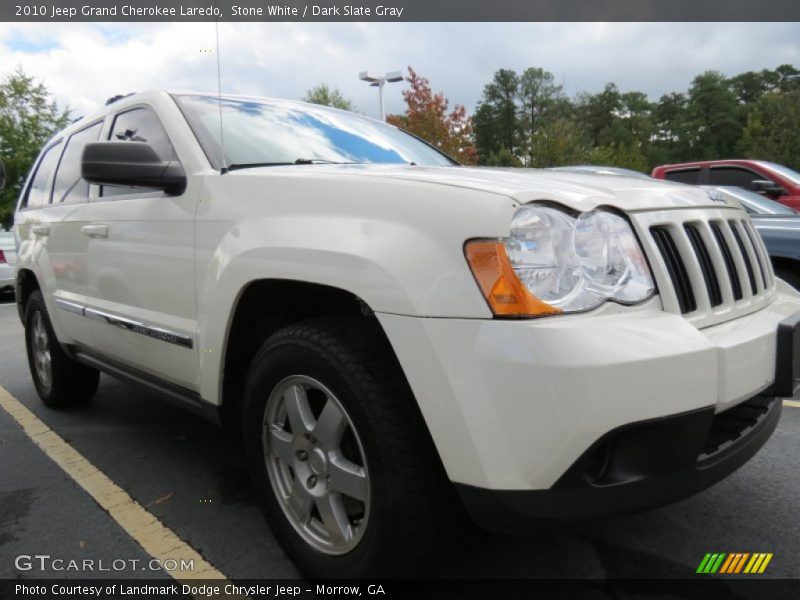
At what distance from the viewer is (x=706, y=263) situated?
1874 millimetres

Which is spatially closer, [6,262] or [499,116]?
[6,262]

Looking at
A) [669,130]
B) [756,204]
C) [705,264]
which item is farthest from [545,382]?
[669,130]

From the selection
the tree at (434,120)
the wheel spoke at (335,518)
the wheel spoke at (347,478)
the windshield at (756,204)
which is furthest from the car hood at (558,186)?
the tree at (434,120)

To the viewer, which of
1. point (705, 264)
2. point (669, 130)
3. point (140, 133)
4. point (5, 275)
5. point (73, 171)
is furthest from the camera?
point (669, 130)

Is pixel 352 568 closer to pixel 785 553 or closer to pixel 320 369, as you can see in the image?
pixel 320 369

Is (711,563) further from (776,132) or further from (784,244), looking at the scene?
(776,132)

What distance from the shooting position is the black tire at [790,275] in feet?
14.1

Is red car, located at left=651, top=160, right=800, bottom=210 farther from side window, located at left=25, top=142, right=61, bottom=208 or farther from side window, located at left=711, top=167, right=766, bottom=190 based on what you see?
side window, located at left=25, top=142, right=61, bottom=208

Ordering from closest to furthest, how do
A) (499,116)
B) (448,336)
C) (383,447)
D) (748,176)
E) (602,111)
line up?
(448,336), (383,447), (748,176), (499,116), (602,111)

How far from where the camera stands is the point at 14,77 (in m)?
30.0

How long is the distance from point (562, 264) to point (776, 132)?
41325 mm

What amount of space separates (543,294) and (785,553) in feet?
4.70

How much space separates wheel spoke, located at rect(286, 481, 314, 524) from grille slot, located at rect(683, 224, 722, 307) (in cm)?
135

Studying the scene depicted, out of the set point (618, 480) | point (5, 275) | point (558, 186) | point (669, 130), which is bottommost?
point (5, 275)
